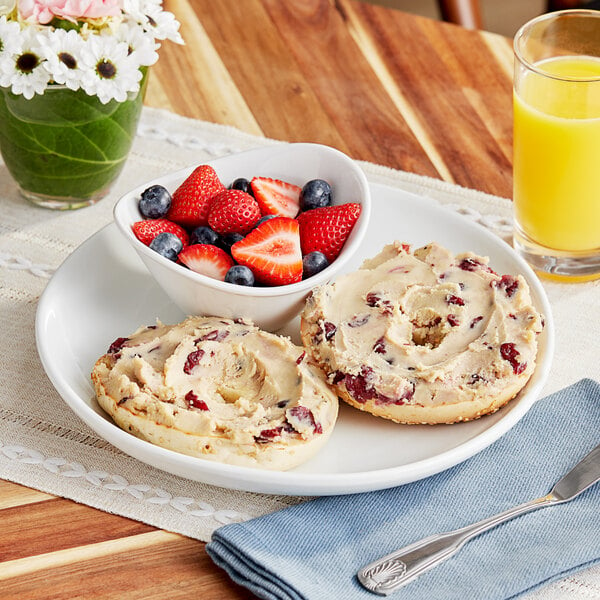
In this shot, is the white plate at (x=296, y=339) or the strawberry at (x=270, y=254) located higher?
the strawberry at (x=270, y=254)

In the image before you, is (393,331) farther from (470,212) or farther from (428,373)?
(470,212)

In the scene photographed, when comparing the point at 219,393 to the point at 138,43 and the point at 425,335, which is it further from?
the point at 138,43

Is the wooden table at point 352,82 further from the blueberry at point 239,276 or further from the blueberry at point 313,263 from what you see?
the blueberry at point 239,276

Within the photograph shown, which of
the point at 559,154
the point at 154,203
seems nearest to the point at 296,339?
the point at 154,203

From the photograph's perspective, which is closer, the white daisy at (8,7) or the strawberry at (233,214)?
the strawberry at (233,214)

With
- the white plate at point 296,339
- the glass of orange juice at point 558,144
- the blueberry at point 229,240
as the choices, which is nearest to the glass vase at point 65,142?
the white plate at point 296,339

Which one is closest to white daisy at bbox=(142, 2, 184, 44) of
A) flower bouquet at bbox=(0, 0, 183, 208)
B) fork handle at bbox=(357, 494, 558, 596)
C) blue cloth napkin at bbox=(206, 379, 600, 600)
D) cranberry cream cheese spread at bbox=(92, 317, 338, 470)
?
flower bouquet at bbox=(0, 0, 183, 208)

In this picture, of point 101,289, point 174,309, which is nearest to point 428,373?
point 174,309
